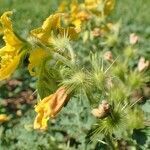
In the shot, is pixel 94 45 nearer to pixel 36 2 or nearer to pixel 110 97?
pixel 110 97

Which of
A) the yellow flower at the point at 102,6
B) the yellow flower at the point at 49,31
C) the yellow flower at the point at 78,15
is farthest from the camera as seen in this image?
the yellow flower at the point at 78,15

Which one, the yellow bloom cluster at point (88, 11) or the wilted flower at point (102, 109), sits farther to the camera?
the yellow bloom cluster at point (88, 11)

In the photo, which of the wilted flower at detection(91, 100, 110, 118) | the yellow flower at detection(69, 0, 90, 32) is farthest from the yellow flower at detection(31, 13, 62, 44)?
the yellow flower at detection(69, 0, 90, 32)

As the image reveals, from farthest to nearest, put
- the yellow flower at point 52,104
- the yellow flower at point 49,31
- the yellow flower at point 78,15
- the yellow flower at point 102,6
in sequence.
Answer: the yellow flower at point 78,15
the yellow flower at point 102,6
the yellow flower at point 49,31
the yellow flower at point 52,104

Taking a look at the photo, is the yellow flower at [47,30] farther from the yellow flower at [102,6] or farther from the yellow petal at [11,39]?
the yellow flower at [102,6]

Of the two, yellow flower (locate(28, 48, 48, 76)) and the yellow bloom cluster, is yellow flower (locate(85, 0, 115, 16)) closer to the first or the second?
the yellow bloom cluster

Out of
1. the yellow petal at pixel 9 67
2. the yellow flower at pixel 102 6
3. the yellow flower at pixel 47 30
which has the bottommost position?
the yellow petal at pixel 9 67

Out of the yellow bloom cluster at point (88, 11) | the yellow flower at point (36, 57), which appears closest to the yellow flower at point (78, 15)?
the yellow bloom cluster at point (88, 11)

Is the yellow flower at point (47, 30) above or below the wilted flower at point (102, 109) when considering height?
above

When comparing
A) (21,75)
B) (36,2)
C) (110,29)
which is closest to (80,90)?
(110,29)

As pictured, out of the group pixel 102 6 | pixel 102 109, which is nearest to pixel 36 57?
pixel 102 109
